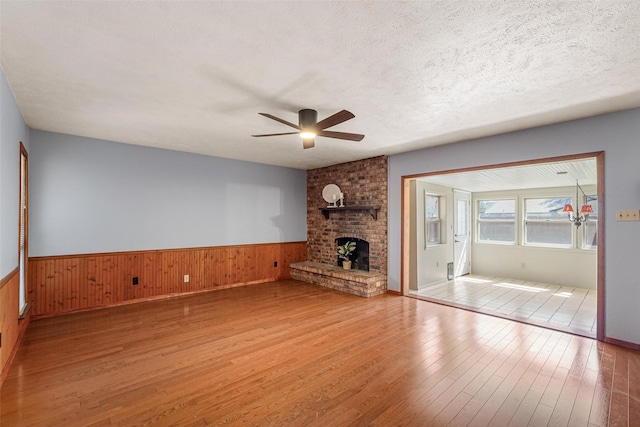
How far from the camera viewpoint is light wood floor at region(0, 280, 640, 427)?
203cm

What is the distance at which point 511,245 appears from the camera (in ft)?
23.8

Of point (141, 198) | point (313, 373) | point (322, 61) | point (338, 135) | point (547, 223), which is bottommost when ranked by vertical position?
point (313, 373)

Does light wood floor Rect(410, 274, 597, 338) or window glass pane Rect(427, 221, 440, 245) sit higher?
window glass pane Rect(427, 221, 440, 245)

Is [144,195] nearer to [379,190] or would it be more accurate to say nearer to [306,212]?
[306,212]

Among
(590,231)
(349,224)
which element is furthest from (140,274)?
(590,231)

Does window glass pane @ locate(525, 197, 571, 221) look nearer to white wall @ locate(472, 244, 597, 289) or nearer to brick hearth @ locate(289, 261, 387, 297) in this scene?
white wall @ locate(472, 244, 597, 289)

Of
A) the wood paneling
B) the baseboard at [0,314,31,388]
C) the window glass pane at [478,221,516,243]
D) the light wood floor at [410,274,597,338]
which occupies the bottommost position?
the light wood floor at [410,274,597,338]

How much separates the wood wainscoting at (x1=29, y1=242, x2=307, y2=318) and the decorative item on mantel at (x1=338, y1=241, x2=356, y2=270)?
143 centimetres

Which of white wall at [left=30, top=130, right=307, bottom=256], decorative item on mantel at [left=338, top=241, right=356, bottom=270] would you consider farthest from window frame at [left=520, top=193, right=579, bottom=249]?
white wall at [left=30, top=130, right=307, bottom=256]

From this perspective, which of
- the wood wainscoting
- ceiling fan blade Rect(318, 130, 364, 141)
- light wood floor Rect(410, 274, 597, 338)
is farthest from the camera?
the wood wainscoting

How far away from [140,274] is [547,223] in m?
8.47

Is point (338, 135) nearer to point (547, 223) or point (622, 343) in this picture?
point (622, 343)

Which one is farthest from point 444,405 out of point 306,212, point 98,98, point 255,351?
point 306,212

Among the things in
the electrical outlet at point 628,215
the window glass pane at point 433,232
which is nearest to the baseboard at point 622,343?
the electrical outlet at point 628,215
